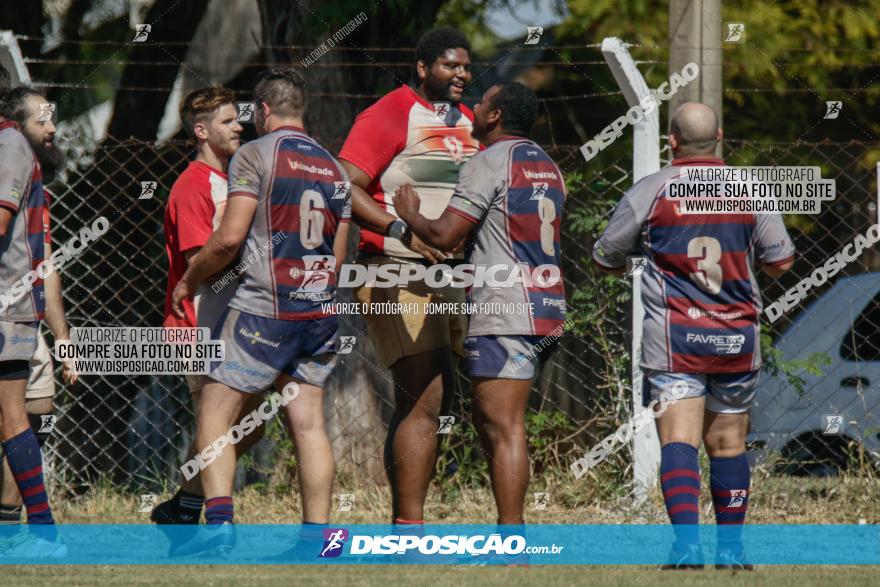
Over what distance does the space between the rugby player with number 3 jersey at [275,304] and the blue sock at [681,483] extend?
1.34m

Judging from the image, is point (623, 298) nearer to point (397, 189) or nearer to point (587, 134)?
point (397, 189)

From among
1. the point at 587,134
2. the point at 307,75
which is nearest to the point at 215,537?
the point at 307,75

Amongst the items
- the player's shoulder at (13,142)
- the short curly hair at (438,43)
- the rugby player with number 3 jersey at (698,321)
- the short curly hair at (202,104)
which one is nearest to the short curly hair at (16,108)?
the player's shoulder at (13,142)

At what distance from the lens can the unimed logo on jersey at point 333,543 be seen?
514 centimetres

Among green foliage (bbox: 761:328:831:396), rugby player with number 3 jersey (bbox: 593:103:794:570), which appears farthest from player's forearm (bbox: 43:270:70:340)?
green foliage (bbox: 761:328:831:396)

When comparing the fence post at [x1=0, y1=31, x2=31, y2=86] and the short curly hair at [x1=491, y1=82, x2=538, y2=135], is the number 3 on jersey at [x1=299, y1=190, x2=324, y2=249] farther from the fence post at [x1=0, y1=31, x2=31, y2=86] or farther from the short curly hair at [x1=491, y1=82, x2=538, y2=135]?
the fence post at [x1=0, y1=31, x2=31, y2=86]

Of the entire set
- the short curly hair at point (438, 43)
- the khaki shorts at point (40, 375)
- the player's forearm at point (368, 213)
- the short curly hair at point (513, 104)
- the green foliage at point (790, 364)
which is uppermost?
the short curly hair at point (438, 43)

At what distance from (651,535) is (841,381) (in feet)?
6.41

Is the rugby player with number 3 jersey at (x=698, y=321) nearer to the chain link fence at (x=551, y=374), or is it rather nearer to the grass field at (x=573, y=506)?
the grass field at (x=573, y=506)

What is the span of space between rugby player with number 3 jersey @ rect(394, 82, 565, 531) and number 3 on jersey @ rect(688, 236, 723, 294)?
1.97ft

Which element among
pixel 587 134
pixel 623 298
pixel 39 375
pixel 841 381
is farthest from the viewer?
pixel 587 134

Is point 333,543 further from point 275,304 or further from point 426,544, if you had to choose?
point 275,304

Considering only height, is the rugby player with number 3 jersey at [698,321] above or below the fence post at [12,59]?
below

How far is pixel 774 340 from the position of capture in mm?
7855
